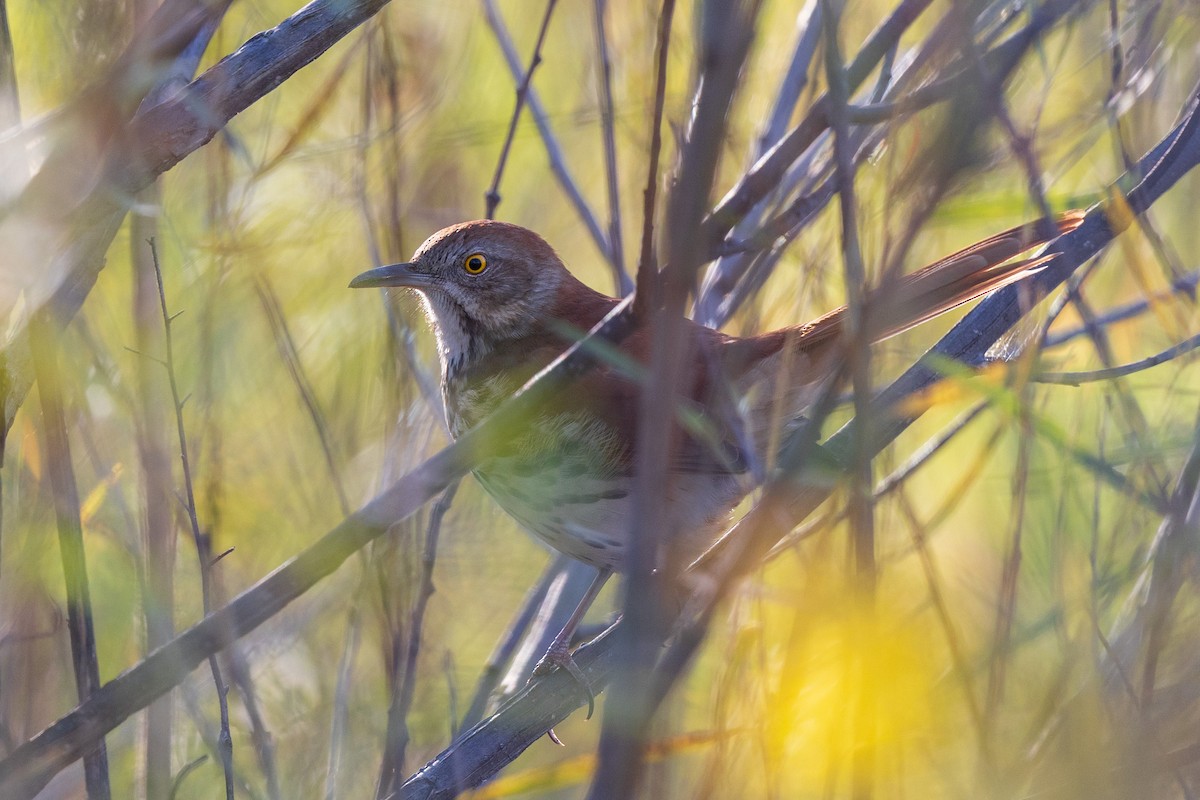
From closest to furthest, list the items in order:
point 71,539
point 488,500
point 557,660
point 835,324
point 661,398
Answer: point 661,398
point 71,539
point 835,324
point 557,660
point 488,500

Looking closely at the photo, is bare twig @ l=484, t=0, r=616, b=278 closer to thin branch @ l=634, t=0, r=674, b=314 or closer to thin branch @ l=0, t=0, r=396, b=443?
thin branch @ l=0, t=0, r=396, b=443

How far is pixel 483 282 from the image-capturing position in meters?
3.59

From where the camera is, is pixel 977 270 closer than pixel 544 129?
Yes

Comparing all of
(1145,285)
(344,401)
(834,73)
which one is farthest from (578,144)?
(834,73)

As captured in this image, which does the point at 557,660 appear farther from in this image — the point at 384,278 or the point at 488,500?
the point at 488,500

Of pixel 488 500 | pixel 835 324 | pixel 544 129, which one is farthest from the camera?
pixel 488 500

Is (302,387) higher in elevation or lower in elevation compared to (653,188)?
higher

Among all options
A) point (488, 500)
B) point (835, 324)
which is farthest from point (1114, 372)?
point (488, 500)

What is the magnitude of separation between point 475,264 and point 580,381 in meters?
1.32

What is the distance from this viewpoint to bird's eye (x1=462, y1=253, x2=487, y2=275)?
11.6 ft

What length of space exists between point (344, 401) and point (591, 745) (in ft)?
5.16

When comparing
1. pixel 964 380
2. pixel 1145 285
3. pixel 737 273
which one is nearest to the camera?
pixel 964 380

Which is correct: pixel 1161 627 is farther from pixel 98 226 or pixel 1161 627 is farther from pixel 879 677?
pixel 98 226

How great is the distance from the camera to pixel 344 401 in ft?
13.4
